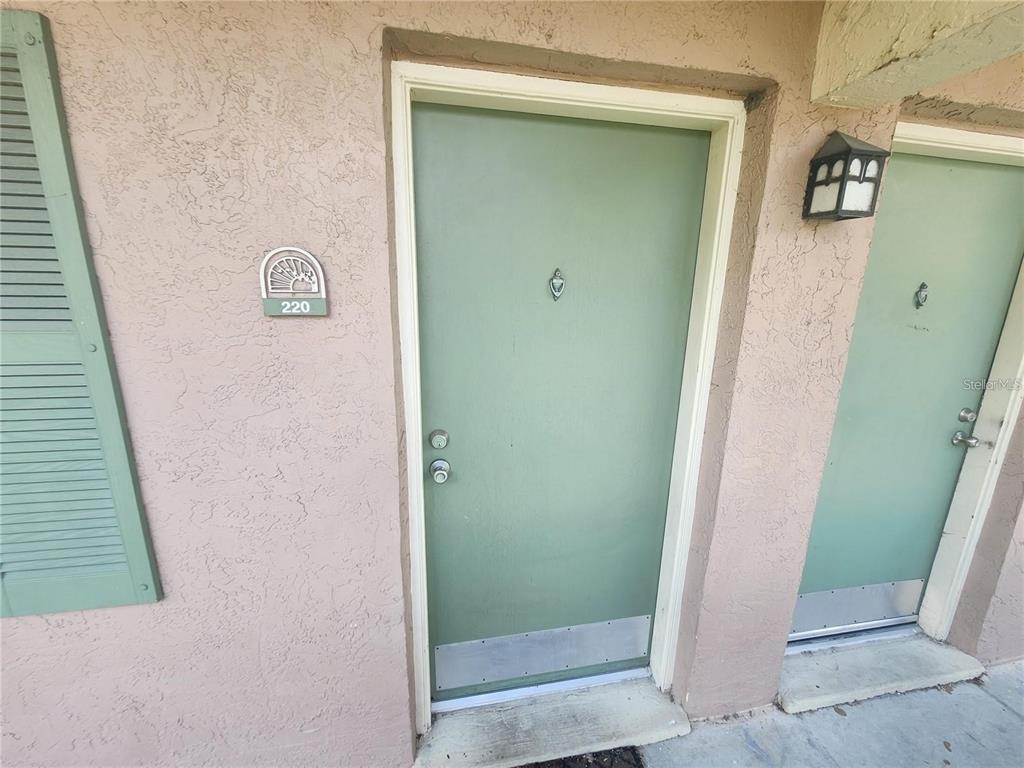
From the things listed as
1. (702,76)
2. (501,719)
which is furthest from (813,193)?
(501,719)

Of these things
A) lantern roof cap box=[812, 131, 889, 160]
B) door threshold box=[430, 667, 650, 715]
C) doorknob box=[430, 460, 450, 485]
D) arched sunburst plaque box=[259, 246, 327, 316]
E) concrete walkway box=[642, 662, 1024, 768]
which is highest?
lantern roof cap box=[812, 131, 889, 160]

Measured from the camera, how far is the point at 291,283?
115 cm

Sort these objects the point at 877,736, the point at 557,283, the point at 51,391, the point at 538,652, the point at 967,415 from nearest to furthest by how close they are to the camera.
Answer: the point at 51,391 → the point at 557,283 → the point at 877,736 → the point at 538,652 → the point at 967,415

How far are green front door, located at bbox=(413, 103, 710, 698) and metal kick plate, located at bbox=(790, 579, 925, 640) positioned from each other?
37.7 inches

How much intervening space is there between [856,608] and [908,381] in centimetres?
131

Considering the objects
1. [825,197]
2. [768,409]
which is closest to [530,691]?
[768,409]

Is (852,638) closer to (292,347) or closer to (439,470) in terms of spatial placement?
(439,470)

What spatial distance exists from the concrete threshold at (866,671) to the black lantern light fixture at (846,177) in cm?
217

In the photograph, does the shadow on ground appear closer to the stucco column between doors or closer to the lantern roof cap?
the stucco column between doors

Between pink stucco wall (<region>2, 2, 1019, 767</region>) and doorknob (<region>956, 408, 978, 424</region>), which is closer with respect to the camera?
pink stucco wall (<region>2, 2, 1019, 767</region>)

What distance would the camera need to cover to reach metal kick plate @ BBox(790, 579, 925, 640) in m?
2.16

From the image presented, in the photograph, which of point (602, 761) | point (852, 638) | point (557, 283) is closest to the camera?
point (557, 283)

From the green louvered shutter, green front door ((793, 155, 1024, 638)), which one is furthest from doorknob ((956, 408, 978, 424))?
the green louvered shutter

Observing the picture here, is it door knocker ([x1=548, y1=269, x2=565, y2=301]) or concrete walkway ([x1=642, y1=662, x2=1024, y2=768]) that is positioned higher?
door knocker ([x1=548, y1=269, x2=565, y2=301])
